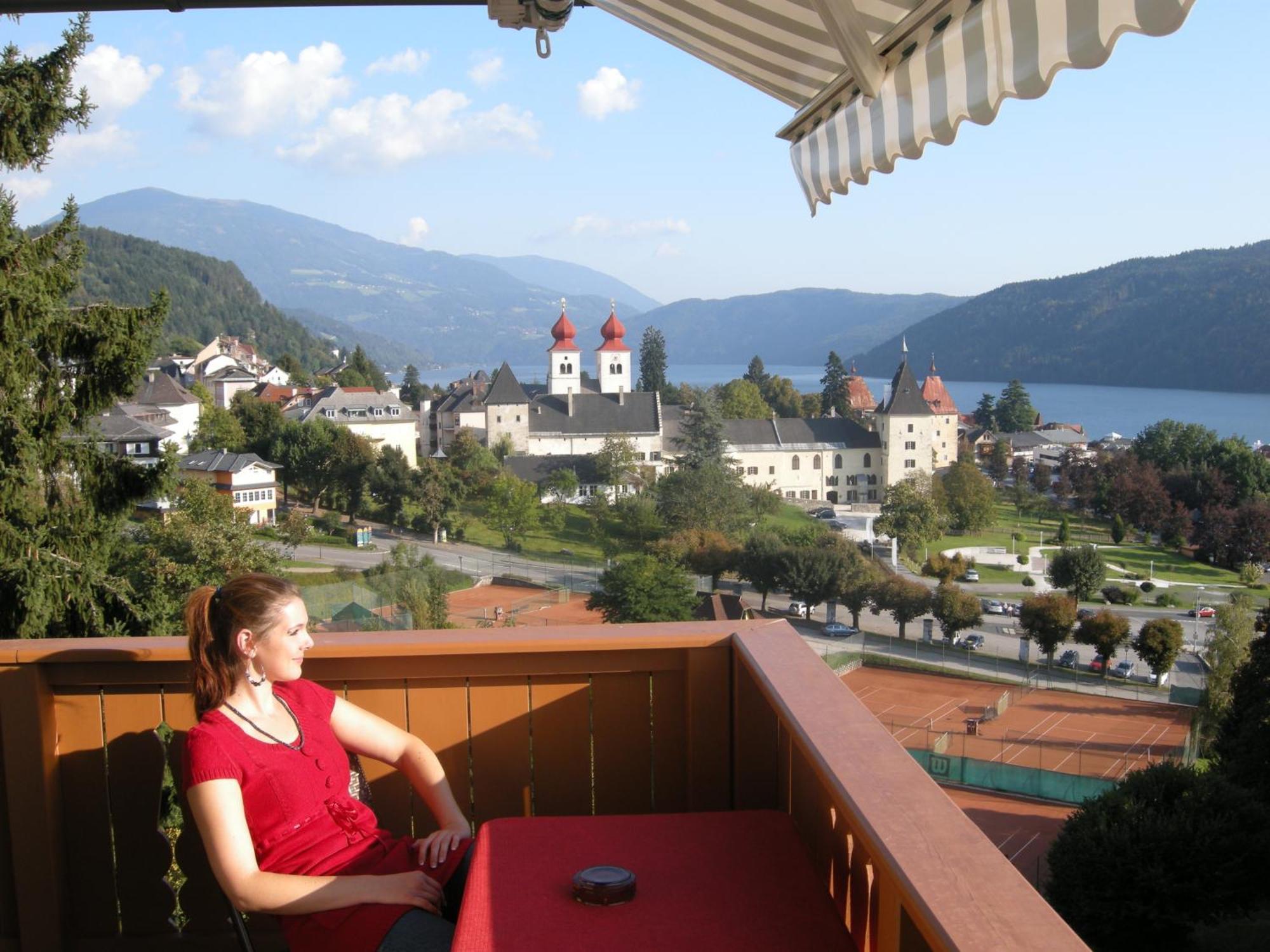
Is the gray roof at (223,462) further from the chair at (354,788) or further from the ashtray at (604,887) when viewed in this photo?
the ashtray at (604,887)

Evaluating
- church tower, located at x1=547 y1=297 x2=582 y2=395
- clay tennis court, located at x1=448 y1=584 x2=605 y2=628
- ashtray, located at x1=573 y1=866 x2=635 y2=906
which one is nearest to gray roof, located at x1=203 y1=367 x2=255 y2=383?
church tower, located at x1=547 y1=297 x2=582 y2=395

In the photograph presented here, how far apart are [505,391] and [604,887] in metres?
55.1

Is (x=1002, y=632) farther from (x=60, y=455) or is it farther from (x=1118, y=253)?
(x=1118, y=253)

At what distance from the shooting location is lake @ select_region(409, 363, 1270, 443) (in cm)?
6012

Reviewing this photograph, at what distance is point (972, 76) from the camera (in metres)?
1.25

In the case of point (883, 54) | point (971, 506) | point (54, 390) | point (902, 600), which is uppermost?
point (883, 54)

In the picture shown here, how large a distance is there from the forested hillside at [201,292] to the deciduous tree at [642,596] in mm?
58294

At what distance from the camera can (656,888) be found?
1.20 metres

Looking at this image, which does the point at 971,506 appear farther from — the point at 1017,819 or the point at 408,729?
the point at 408,729

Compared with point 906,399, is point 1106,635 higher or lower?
lower

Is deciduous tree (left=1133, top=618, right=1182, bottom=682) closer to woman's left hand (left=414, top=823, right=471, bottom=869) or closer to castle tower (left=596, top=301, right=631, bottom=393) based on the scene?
woman's left hand (left=414, top=823, right=471, bottom=869)

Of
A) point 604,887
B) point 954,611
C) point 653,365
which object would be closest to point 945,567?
point 954,611

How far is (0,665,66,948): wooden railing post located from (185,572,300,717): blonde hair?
0.57 m

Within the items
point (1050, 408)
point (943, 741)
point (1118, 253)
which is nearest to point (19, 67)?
point (943, 741)
